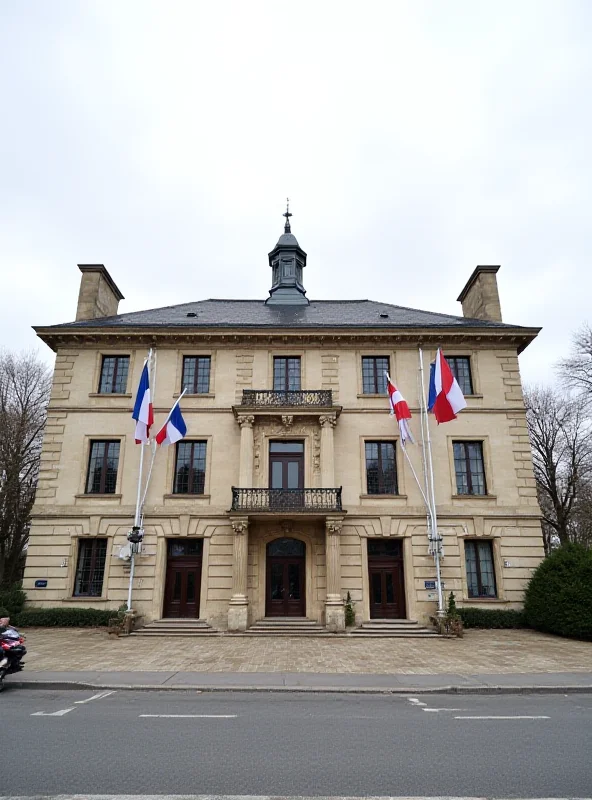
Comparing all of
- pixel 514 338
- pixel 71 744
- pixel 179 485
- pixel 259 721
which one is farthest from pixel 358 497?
pixel 71 744

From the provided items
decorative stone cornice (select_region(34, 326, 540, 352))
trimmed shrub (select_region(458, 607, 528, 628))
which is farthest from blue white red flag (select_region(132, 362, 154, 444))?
trimmed shrub (select_region(458, 607, 528, 628))

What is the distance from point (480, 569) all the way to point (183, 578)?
12061mm

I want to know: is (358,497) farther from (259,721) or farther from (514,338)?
(259,721)

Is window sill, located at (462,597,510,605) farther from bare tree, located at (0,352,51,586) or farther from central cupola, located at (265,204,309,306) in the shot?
bare tree, located at (0,352,51,586)

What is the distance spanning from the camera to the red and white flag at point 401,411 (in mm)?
19562

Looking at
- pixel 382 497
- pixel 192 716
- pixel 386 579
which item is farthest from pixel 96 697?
pixel 382 497

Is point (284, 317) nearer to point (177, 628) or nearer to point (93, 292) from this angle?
point (93, 292)

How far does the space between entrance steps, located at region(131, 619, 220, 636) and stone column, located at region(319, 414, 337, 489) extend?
6.92 m

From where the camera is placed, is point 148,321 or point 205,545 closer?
point 205,545

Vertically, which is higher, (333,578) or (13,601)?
(333,578)

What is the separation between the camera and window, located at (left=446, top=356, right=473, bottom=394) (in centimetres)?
2255

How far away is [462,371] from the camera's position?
74.8ft

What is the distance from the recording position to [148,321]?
940 inches

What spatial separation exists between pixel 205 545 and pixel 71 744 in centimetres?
1365
